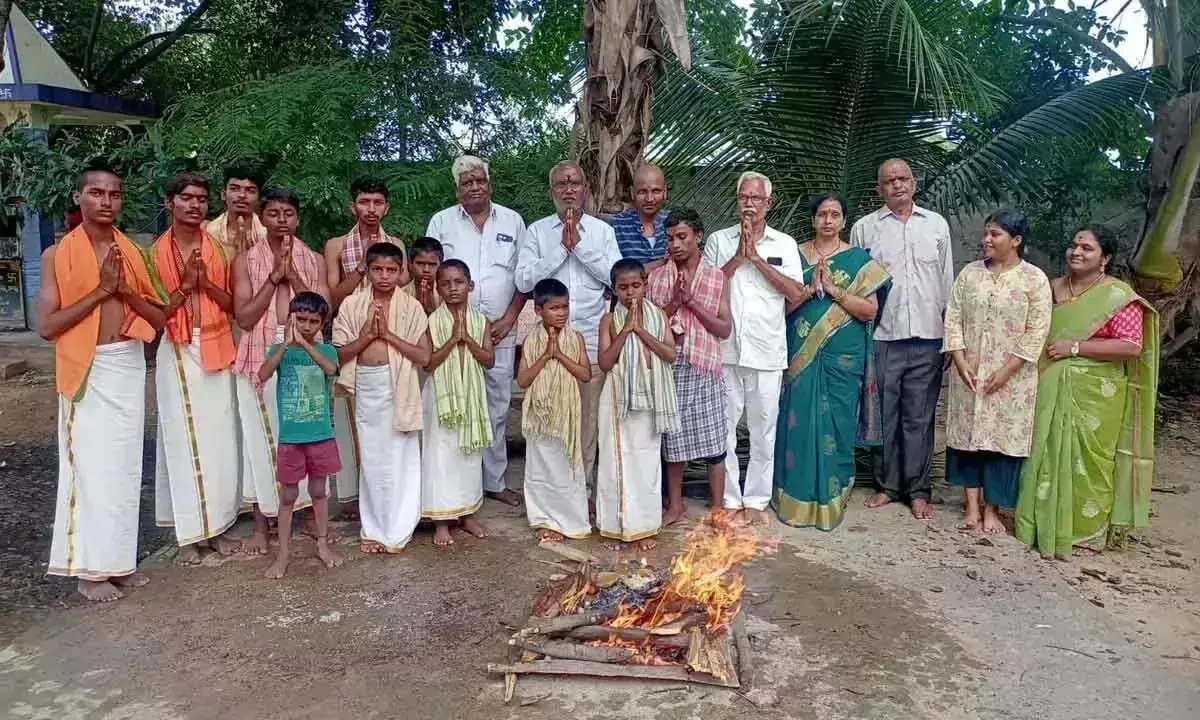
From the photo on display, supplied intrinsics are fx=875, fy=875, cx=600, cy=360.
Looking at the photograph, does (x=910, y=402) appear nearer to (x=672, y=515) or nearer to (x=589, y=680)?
(x=672, y=515)

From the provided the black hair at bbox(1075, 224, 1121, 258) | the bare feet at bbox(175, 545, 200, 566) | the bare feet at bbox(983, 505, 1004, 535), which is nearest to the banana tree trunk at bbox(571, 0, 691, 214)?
the black hair at bbox(1075, 224, 1121, 258)

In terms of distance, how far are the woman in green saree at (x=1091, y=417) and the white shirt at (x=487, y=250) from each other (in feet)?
9.62

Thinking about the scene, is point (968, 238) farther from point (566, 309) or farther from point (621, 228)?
point (566, 309)

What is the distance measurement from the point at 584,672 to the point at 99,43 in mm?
15830

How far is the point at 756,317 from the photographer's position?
4.73 meters

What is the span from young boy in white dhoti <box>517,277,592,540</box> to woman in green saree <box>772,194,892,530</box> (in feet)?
3.99

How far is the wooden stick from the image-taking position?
3066 mm

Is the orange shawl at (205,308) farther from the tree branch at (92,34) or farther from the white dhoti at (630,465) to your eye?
the tree branch at (92,34)

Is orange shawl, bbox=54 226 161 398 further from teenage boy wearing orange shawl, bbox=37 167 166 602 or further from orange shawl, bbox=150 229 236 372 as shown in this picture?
orange shawl, bbox=150 229 236 372

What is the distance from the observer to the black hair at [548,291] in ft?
14.4

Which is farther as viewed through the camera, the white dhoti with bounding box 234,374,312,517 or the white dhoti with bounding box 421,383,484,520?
the white dhoti with bounding box 421,383,484,520

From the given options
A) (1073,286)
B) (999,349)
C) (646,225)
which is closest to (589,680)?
(646,225)

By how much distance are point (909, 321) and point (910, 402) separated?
49 cm

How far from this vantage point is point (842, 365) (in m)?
4.83
